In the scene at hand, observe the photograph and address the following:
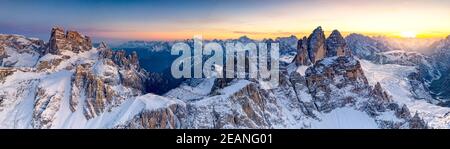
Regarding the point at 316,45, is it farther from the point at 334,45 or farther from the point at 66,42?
the point at 66,42

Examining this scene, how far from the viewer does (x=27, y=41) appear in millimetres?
178250

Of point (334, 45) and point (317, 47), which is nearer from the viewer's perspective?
point (317, 47)

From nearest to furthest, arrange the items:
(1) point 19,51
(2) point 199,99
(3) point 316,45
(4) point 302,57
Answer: (2) point 199,99, (4) point 302,57, (3) point 316,45, (1) point 19,51

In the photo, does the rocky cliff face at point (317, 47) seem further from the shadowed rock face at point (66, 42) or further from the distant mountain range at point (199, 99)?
the shadowed rock face at point (66, 42)

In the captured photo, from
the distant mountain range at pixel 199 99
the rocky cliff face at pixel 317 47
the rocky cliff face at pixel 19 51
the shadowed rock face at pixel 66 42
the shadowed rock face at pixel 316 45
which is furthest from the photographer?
the rocky cliff face at pixel 19 51

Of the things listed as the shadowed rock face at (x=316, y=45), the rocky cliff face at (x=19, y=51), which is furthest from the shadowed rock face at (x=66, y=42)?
the shadowed rock face at (x=316, y=45)

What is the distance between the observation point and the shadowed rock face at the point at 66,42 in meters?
→ 157

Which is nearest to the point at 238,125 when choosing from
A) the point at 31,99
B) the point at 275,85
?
the point at 275,85

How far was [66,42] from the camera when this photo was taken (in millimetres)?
163625

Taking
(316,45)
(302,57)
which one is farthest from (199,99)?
(316,45)

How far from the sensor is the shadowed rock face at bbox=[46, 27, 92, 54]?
157 m
